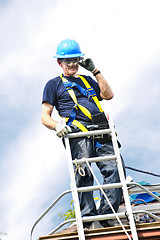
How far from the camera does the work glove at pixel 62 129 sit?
501cm

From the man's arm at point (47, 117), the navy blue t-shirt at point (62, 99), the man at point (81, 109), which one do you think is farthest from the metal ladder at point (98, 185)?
the navy blue t-shirt at point (62, 99)

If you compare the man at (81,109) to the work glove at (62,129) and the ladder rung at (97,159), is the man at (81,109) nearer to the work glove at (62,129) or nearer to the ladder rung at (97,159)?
the work glove at (62,129)

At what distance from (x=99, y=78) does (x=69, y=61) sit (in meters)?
0.47

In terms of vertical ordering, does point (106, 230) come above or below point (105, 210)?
below

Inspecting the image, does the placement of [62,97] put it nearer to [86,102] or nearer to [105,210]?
[86,102]

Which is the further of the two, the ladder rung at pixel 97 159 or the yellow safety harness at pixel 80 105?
the yellow safety harness at pixel 80 105

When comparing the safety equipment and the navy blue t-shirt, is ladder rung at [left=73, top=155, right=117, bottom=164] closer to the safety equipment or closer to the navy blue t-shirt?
the safety equipment

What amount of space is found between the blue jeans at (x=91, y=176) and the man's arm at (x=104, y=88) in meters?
0.73

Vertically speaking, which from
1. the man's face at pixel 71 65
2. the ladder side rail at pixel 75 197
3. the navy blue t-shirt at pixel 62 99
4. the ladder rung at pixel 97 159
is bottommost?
the ladder side rail at pixel 75 197

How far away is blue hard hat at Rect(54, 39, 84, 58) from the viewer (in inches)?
227

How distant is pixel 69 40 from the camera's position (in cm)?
600

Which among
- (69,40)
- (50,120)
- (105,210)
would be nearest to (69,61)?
(69,40)

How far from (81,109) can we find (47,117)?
0.44 meters

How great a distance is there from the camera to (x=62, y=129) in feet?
16.4
